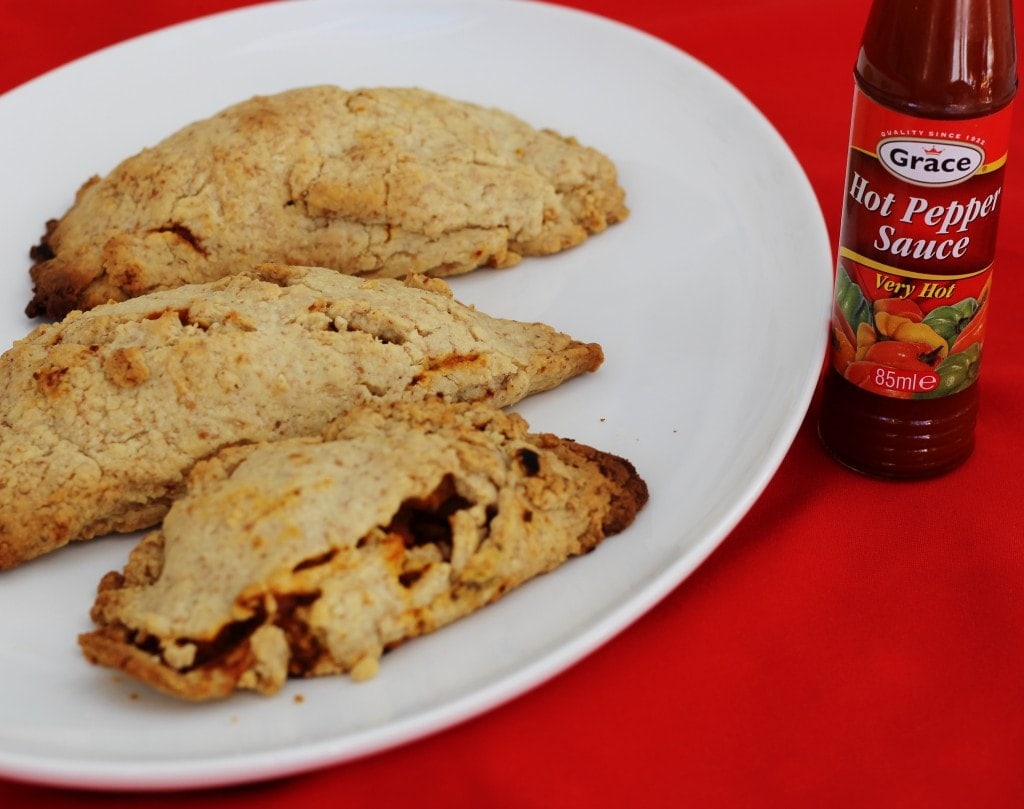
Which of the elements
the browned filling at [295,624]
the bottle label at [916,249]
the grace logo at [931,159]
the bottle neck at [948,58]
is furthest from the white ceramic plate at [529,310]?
the bottle neck at [948,58]

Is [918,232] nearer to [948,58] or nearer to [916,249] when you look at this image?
[916,249]

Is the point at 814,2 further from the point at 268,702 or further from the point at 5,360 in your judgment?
the point at 268,702

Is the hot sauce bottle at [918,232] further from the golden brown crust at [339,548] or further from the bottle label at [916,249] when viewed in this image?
the golden brown crust at [339,548]

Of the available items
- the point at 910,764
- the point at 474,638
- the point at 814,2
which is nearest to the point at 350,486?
the point at 474,638

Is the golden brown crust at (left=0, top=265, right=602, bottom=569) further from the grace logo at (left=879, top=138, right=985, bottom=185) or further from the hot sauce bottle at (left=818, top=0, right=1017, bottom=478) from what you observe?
the grace logo at (left=879, top=138, right=985, bottom=185)

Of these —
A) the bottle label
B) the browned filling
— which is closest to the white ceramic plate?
the browned filling
